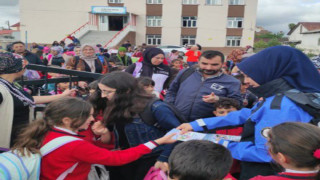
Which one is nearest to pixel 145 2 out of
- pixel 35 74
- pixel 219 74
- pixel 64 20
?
pixel 64 20

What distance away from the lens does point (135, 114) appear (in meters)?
2.26

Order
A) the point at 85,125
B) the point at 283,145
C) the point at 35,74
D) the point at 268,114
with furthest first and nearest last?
the point at 35,74 → the point at 85,125 → the point at 268,114 → the point at 283,145

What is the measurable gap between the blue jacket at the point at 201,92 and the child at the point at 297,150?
→ 56.7 inches

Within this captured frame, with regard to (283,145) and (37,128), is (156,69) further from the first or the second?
(283,145)

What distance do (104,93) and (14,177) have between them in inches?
39.1

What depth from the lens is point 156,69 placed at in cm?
459

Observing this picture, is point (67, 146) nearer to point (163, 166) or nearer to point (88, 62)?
point (163, 166)

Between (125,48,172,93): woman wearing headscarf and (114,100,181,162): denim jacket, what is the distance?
2259 mm

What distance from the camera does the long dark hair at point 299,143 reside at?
139cm

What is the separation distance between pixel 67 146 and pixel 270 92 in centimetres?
160

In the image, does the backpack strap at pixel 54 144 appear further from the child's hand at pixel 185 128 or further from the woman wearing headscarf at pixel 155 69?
the woman wearing headscarf at pixel 155 69

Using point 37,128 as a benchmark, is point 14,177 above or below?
below

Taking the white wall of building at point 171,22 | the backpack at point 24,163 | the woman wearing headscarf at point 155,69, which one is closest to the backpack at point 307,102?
the backpack at point 24,163

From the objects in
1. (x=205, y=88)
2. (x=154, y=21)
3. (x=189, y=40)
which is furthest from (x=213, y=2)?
(x=205, y=88)
